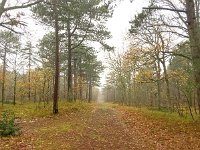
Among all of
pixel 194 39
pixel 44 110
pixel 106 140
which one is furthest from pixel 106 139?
pixel 44 110

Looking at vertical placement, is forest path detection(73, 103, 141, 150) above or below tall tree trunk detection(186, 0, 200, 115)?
below

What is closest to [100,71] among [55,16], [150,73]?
[150,73]

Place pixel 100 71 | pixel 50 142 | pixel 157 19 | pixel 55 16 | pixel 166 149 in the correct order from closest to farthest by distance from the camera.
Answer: pixel 166 149
pixel 50 142
pixel 157 19
pixel 55 16
pixel 100 71

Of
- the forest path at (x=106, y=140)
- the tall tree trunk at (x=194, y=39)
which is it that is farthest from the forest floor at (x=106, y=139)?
the tall tree trunk at (x=194, y=39)

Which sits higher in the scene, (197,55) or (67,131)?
(197,55)

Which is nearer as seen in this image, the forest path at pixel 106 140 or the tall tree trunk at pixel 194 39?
the forest path at pixel 106 140

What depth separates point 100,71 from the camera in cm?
6638

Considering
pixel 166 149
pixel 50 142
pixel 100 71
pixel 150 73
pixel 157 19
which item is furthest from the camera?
pixel 100 71

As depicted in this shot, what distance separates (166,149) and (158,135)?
113 inches

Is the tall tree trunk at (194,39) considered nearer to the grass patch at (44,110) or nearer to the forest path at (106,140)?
the forest path at (106,140)

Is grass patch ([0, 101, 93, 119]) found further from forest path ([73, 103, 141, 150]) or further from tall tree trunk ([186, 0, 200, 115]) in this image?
tall tree trunk ([186, 0, 200, 115])

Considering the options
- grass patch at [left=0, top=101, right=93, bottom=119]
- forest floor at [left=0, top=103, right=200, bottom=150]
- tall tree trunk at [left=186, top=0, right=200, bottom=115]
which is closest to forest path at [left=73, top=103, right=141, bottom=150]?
forest floor at [left=0, top=103, right=200, bottom=150]

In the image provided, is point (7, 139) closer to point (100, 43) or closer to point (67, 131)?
point (67, 131)

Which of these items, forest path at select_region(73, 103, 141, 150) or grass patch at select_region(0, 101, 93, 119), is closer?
forest path at select_region(73, 103, 141, 150)
